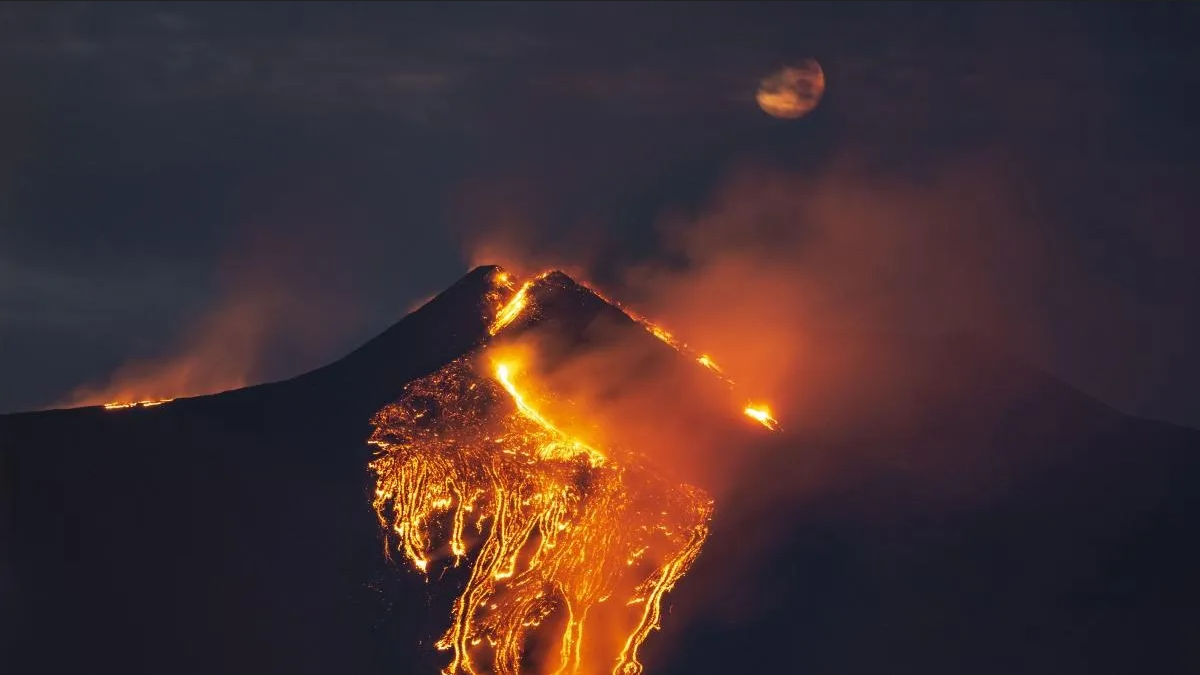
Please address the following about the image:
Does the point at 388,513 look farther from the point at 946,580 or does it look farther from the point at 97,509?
the point at 946,580

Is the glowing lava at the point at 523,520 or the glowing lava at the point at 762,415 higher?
the glowing lava at the point at 762,415

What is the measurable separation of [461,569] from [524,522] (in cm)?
327

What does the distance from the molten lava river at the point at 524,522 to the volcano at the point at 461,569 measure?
2.69 feet

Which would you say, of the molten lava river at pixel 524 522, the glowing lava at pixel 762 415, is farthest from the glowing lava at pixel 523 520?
the glowing lava at pixel 762 415

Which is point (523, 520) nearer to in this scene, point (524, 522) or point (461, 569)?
point (524, 522)

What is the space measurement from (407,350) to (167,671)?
19.4m

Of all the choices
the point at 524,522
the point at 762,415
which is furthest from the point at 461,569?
the point at 762,415

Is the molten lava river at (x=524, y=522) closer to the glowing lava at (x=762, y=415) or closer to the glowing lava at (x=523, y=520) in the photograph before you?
the glowing lava at (x=523, y=520)

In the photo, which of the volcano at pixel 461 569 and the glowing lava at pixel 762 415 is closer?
the volcano at pixel 461 569

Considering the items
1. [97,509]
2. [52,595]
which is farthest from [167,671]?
[97,509]

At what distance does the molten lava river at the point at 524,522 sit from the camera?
6125 cm

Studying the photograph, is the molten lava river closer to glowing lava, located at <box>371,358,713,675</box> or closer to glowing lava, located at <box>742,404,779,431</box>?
glowing lava, located at <box>371,358,713,675</box>

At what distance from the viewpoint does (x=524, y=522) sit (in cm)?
6612

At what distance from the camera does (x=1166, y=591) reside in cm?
7106
